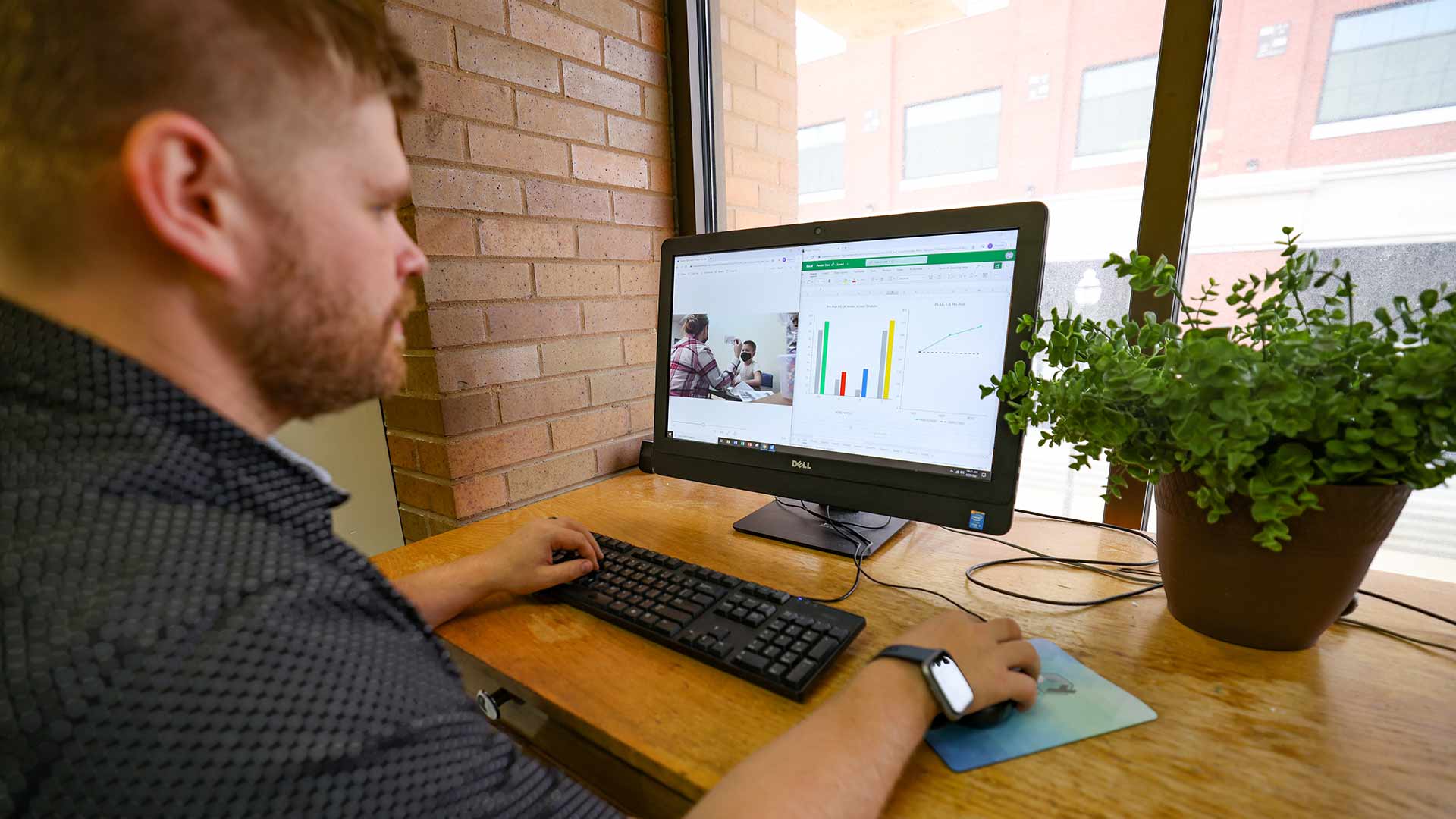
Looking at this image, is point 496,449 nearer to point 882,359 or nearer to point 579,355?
point 579,355

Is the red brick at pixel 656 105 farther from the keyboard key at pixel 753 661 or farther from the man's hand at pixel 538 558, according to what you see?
the keyboard key at pixel 753 661

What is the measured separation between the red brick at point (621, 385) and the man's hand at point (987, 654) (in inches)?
37.8

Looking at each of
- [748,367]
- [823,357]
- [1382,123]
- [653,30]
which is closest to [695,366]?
[748,367]

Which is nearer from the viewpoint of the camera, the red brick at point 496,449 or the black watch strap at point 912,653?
the black watch strap at point 912,653

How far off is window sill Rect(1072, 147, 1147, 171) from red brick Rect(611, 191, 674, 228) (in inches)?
35.5

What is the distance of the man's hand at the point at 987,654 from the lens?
56 cm

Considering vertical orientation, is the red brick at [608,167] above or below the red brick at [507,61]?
below

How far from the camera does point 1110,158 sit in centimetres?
106

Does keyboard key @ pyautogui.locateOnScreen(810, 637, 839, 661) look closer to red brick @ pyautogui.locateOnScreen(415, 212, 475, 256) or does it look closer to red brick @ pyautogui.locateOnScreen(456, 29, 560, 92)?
red brick @ pyautogui.locateOnScreen(415, 212, 475, 256)

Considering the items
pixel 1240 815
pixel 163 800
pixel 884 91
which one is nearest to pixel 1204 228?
pixel 884 91

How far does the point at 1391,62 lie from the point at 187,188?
1402mm

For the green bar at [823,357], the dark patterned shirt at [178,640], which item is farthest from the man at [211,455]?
the green bar at [823,357]

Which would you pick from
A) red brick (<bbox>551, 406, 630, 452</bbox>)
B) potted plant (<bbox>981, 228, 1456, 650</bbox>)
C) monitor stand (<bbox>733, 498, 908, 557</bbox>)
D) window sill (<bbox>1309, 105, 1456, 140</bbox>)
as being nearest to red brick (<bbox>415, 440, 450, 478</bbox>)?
red brick (<bbox>551, 406, 630, 452</bbox>)

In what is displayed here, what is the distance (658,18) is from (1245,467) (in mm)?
1496
